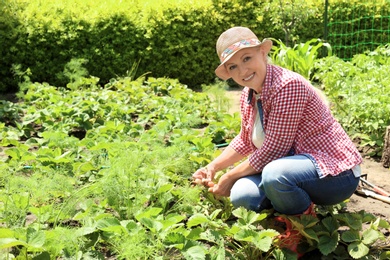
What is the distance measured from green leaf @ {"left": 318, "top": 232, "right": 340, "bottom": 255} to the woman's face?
2.83ft

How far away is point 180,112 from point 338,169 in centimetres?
267

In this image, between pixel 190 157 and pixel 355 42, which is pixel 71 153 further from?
A: pixel 355 42

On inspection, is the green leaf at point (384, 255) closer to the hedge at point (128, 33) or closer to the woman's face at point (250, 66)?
the woman's face at point (250, 66)

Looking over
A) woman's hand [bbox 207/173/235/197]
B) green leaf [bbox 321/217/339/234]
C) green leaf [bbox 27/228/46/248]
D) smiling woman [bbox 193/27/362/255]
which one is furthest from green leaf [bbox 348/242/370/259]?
green leaf [bbox 27/228/46/248]

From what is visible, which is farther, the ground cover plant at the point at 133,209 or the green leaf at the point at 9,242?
the ground cover plant at the point at 133,209

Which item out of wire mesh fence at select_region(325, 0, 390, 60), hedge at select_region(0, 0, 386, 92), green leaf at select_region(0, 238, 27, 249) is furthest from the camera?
wire mesh fence at select_region(325, 0, 390, 60)

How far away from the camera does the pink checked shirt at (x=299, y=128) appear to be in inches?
110

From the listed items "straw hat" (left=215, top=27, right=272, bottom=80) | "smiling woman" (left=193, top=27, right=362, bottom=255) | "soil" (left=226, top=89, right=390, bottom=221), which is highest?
"straw hat" (left=215, top=27, right=272, bottom=80)

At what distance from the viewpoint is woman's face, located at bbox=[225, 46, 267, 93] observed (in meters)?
2.87

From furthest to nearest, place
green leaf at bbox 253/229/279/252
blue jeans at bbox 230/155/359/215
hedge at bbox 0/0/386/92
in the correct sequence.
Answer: hedge at bbox 0/0/386/92
blue jeans at bbox 230/155/359/215
green leaf at bbox 253/229/279/252

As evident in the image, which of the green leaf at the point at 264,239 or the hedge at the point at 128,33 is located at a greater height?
the hedge at the point at 128,33

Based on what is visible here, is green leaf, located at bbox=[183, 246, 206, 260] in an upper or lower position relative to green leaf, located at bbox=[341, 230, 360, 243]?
upper

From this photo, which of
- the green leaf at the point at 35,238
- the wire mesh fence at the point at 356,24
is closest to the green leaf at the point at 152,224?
the green leaf at the point at 35,238

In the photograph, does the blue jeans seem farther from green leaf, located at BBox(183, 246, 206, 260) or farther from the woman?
green leaf, located at BBox(183, 246, 206, 260)
